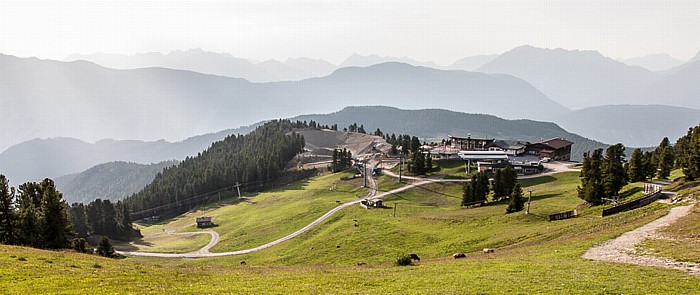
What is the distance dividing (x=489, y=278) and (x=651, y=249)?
49.3 feet

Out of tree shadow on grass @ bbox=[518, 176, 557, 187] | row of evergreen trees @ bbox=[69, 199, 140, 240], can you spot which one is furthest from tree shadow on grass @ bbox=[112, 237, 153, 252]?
tree shadow on grass @ bbox=[518, 176, 557, 187]

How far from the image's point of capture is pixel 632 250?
33.4 m

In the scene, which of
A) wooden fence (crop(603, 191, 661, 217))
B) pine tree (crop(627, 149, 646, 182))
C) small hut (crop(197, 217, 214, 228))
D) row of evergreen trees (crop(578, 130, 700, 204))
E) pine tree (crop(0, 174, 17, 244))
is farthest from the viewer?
small hut (crop(197, 217, 214, 228))

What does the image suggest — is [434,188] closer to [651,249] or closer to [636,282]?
[651,249]

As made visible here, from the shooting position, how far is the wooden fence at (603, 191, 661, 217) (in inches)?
1998

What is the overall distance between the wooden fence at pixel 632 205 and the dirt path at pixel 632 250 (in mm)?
7336

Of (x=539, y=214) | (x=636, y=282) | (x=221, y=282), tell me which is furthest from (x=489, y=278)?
(x=539, y=214)

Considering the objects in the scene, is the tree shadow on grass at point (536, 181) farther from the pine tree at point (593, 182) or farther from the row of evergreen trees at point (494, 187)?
the pine tree at point (593, 182)

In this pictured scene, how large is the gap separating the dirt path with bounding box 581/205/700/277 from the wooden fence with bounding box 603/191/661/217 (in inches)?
289

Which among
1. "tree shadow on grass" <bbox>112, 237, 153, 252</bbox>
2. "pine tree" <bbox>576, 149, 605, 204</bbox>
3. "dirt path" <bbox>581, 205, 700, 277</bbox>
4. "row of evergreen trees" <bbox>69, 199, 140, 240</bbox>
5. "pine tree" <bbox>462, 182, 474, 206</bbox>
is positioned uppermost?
"pine tree" <bbox>576, 149, 605, 204</bbox>

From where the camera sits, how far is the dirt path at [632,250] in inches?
1116

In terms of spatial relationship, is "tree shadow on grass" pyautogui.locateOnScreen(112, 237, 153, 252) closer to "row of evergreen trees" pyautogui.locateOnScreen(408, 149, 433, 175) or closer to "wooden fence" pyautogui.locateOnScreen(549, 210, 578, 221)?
"row of evergreen trees" pyautogui.locateOnScreen(408, 149, 433, 175)

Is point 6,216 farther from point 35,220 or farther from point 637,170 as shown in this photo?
point 637,170

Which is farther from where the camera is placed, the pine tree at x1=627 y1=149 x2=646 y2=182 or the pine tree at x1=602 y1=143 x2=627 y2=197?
the pine tree at x1=627 y1=149 x2=646 y2=182
